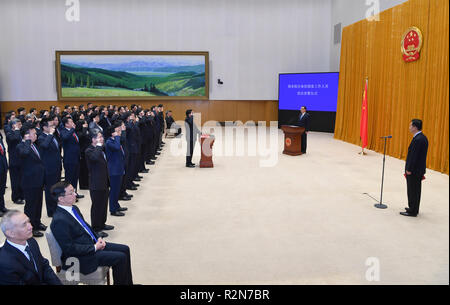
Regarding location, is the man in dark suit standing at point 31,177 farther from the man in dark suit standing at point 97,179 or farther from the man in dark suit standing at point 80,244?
the man in dark suit standing at point 80,244

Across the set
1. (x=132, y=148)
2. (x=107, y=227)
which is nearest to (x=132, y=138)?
(x=132, y=148)

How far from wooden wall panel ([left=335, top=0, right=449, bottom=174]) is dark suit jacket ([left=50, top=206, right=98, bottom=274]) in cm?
739

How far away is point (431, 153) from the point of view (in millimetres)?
8758

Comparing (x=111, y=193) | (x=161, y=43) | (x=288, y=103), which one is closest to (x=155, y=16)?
(x=161, y=43)

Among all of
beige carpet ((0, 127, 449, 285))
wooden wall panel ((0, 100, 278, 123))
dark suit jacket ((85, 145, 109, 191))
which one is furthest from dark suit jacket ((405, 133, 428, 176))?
wooden wall panel ((0, 100, 278, 123))

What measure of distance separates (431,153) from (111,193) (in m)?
7.07

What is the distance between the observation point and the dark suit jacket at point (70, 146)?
6047 mm

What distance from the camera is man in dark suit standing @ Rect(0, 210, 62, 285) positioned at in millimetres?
2461

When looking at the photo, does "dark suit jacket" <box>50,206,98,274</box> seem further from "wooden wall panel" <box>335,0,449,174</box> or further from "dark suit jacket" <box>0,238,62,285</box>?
"wooden wall panel" <box>335,0,449,174</box>

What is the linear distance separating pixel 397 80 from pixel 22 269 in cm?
1002

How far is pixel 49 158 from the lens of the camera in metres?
5.44

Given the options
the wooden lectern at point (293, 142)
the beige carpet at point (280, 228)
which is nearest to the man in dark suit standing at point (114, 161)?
the beige carpet at point (280, 228)

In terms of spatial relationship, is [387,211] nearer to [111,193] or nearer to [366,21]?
[111,193]
